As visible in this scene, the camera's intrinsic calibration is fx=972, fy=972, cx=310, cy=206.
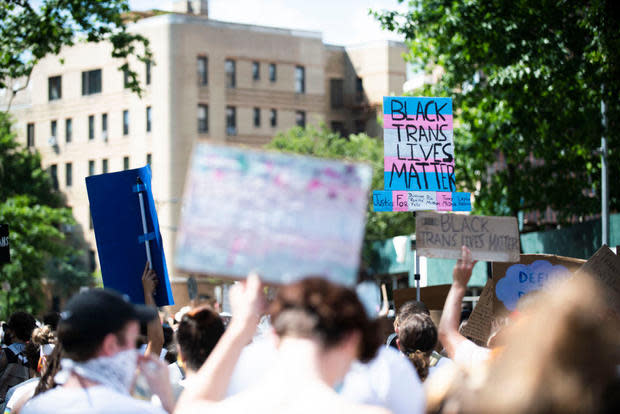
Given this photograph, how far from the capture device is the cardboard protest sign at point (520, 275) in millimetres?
7445

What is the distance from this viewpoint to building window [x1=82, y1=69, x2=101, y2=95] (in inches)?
2336

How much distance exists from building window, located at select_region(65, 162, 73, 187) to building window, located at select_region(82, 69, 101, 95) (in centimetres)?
462

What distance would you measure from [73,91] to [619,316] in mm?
57241

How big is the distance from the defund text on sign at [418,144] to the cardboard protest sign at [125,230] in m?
3.37

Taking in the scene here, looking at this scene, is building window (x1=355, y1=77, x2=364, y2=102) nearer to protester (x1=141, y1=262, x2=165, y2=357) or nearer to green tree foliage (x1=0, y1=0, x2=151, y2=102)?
green tree foliage (x1=0, y1=0, x2=151, y2=102)

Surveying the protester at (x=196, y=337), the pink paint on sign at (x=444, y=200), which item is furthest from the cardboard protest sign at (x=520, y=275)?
the protester at (x=196, y=337)

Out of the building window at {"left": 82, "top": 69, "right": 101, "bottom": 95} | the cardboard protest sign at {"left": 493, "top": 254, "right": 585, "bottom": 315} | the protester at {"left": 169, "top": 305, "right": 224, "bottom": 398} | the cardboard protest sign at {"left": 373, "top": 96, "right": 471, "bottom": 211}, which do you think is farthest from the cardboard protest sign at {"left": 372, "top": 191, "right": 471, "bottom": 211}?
the building window at {"left": 82, "top": 69, "right": 101, "bottom": 95}

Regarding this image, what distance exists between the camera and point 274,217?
3521mm

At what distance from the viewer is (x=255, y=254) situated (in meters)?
3.51

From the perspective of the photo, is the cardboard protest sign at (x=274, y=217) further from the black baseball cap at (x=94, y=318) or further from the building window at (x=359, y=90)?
the building window at (x=359, y=90)

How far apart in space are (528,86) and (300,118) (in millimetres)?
43967

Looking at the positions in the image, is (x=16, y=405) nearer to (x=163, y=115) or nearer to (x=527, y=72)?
(x=527, y=72)

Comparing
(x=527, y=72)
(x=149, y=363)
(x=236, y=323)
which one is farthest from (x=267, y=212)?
(x=527, y=72)

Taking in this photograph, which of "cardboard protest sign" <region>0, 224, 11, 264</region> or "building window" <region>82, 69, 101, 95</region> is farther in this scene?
"building window" <region>82, 69, 101, 95</region>
